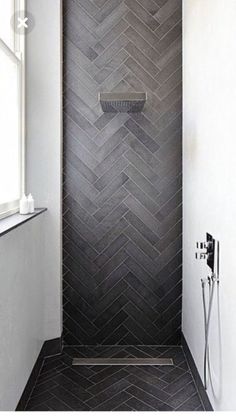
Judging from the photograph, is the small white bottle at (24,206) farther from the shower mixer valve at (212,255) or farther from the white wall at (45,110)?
the shower mixer valve at (212,255)

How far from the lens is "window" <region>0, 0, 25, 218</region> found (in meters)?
2.72

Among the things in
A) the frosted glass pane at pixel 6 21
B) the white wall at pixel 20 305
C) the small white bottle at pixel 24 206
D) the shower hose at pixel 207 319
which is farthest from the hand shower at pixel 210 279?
the frosted glass pane at pixel 6 21

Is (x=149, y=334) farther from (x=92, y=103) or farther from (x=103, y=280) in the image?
(x=92, y=103)

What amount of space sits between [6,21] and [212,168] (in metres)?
1.78

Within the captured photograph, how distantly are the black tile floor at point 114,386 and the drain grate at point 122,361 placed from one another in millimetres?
58

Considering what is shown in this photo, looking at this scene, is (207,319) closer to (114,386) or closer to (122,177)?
(114,386)

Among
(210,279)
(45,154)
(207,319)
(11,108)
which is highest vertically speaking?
(11,108)

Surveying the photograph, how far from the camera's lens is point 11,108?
299 cm

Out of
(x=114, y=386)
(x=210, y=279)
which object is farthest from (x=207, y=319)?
(x=114, y=386)

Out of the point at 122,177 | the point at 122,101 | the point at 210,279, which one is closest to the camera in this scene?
the point at 210,279

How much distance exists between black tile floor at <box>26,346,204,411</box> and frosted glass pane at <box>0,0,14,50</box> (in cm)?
237

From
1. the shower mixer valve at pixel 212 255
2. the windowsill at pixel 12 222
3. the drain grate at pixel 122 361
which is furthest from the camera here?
the drain grate at pixel 122 361

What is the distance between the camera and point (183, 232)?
3445 millimetres

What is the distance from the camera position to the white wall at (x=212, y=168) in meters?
1.90
